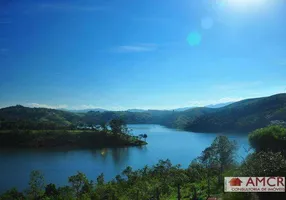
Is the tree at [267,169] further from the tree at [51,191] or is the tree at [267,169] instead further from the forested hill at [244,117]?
the forested hill at [244,117]

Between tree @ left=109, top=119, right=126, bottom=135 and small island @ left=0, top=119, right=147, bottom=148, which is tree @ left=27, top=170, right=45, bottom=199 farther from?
tree @ left=109, top=119, right=126, bottom=135

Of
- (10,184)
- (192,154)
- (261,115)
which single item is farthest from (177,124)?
(10,184)

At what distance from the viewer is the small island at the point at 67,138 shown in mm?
60406

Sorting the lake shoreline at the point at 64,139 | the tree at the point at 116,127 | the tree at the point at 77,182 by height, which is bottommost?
the lake shoreline at the point at 64,139

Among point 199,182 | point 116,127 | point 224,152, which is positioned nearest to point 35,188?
point 199,182

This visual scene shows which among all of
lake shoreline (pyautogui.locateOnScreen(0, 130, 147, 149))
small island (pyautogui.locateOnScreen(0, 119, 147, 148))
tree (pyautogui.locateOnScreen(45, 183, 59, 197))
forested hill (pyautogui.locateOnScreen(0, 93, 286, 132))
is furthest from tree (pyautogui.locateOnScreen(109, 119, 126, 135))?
tree (pyautogui.locateOnScreen(45, 183, 59, 197))

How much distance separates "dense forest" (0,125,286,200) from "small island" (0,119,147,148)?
42387 millimetres

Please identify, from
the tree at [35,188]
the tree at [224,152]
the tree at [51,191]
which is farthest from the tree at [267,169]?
the tree at [35,188]

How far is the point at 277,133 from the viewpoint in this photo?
44.9ft

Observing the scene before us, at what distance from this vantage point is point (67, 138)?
62688mm

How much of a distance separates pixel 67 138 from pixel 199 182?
51649mm

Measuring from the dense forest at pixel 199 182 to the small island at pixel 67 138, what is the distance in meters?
42.4

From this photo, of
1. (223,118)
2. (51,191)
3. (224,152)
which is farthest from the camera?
(223,118)

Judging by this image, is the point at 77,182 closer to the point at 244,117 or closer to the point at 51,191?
the point at 51,191
